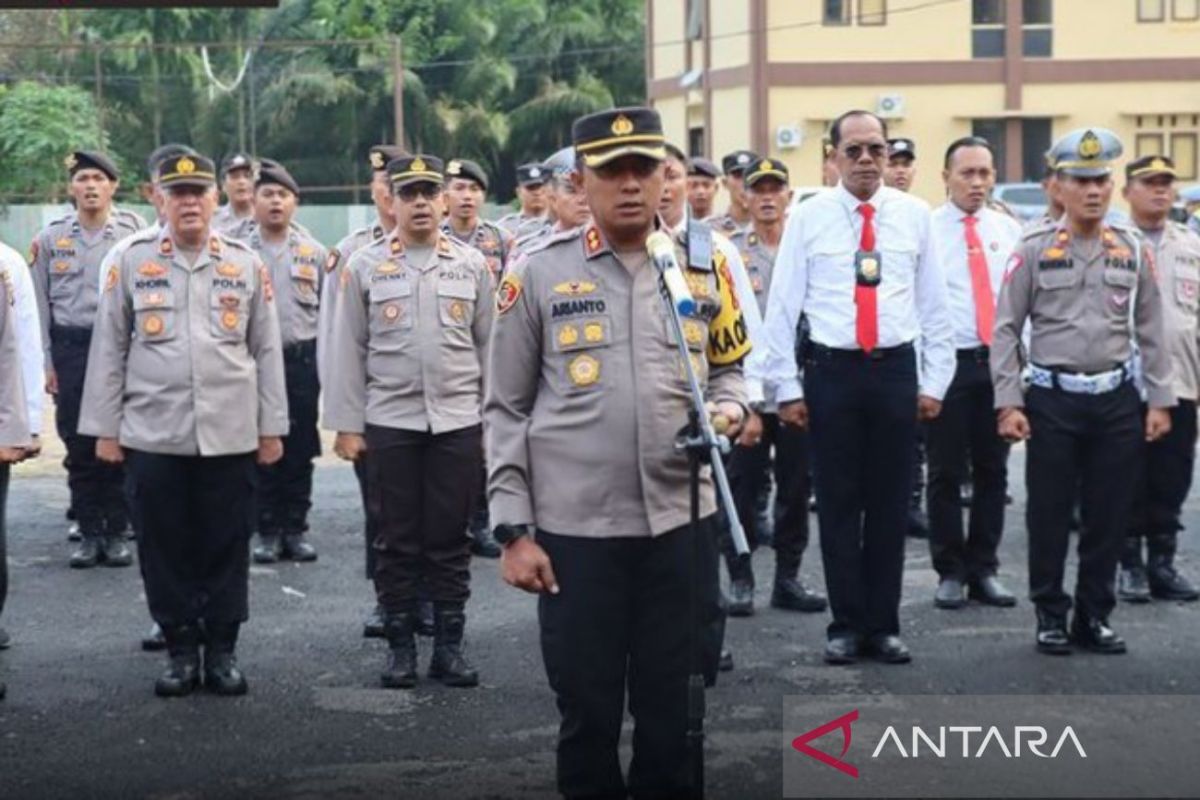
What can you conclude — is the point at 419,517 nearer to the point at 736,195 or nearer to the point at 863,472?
the point at 863,472

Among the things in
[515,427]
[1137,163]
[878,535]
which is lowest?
[878,535]

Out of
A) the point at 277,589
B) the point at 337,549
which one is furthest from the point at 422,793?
the point at 337,549

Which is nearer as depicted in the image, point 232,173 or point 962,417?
point 962,417

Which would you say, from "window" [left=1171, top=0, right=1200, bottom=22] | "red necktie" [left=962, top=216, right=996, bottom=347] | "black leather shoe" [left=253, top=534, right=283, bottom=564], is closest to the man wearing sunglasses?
"red necktie" [left=962, top=216, right=996, bottom=347]

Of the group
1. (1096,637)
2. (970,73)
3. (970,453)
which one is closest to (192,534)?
(1096,637)

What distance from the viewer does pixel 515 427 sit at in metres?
5.79

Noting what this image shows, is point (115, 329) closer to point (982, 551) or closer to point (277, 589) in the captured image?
point (277, 589)

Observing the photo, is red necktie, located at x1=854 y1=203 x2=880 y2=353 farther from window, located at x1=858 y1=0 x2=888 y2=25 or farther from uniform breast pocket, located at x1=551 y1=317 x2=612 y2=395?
window, located at x1=858 y1=0 x2=888 y2=25

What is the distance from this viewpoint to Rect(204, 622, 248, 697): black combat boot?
27.0 ft

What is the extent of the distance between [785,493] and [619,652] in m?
4.39

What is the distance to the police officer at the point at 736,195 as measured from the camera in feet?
38.1

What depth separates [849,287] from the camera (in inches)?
334

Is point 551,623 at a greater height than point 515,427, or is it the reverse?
point 515,427

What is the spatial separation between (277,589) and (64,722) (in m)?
2.79
